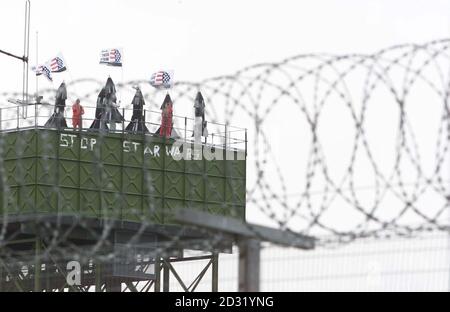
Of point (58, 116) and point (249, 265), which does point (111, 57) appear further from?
Answer: point (249, 265)

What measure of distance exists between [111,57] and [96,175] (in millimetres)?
3180

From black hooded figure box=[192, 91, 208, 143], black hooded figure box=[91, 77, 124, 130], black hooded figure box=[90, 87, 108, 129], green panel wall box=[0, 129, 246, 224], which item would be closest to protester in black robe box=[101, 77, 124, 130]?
black hooded figure box=[91, 77, 124, 130]

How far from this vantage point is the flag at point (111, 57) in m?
45.5

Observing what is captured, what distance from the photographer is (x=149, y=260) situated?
152ft

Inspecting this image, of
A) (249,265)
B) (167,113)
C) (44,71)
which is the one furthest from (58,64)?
(249,265)

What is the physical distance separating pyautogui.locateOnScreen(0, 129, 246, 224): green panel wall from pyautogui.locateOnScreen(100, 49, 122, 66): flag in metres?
1.95

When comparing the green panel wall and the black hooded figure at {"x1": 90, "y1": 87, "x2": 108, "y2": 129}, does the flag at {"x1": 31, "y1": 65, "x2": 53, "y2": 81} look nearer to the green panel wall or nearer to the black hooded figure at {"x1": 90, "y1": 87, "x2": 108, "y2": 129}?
the green panel wall

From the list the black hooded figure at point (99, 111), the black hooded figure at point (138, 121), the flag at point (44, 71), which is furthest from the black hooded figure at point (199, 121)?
the flag at point (44, 71)

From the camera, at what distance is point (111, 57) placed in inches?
1793

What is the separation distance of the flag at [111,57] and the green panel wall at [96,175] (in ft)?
6.38
